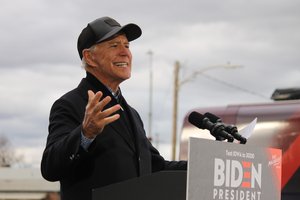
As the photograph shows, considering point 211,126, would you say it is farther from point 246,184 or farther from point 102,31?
point 102,31

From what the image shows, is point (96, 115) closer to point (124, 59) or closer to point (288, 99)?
point (124, 59)

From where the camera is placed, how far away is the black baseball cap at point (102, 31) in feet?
10.9

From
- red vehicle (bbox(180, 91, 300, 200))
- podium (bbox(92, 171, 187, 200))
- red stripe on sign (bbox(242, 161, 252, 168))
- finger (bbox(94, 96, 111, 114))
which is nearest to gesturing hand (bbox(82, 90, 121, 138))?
finger (bbox(94, 96, 111, 114))

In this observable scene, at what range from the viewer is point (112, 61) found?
10.8ft

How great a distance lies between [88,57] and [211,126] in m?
0.64

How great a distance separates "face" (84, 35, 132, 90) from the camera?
3.27 m

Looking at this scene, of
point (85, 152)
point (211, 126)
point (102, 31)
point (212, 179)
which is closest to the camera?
point (212, 179)

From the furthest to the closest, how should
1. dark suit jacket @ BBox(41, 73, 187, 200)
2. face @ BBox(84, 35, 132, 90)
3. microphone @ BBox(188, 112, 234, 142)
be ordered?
face @ BBox(84, 35, 132, 90)
microphone @ BBox(188, 112, 234, 142)
dark suit jacket @ BBox(41, 73, 187, 200)

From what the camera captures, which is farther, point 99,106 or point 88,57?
point 88,57

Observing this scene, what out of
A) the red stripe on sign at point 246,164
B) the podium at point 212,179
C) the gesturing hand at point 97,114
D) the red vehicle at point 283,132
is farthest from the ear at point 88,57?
the red vehicle at point 283,132

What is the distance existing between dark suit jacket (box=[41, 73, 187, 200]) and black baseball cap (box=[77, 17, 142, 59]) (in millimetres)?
159

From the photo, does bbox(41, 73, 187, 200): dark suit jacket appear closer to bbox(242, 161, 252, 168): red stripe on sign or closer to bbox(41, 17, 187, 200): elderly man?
bbox(41, 17, 187, 200): elderly man

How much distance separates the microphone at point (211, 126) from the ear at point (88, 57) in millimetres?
505

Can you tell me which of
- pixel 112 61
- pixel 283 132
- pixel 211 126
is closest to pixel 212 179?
pixel 211 126
